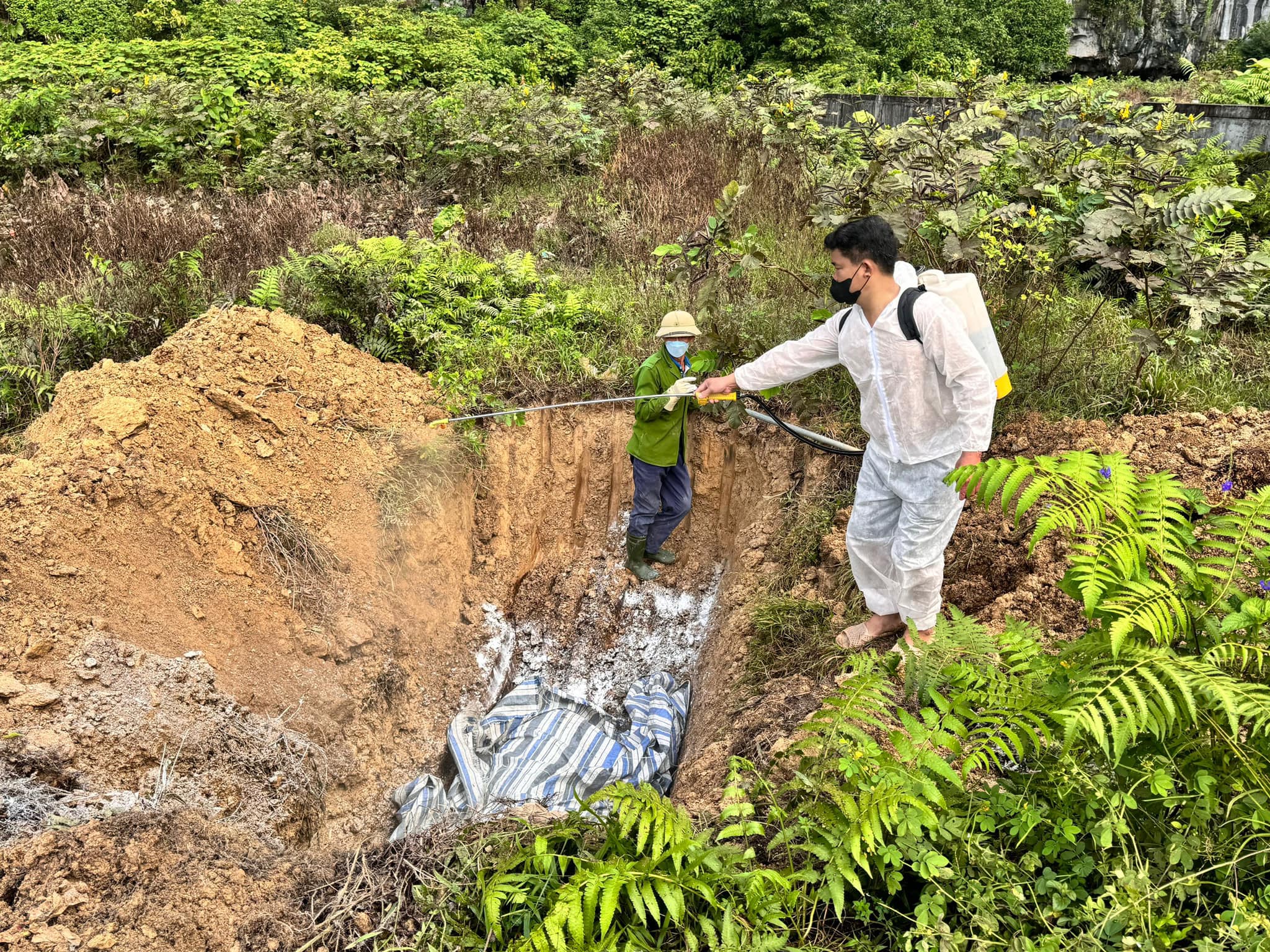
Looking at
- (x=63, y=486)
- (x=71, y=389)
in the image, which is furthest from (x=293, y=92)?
(x=63, y=486)

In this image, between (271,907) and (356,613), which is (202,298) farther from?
(271,907)

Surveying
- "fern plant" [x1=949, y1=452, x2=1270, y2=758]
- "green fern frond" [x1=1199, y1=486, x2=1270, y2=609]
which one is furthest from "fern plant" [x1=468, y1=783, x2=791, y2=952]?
"green fern frond" [x1=1199, y1=486, x2=1270, y2=609]

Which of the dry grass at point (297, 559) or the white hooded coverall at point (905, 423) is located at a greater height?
the white hooded coverall at point (905, 423)

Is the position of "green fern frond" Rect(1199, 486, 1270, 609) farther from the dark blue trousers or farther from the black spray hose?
the dark blue trousers

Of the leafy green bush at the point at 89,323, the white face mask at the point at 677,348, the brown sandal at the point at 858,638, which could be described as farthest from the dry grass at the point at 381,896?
the leafy green bush at the point at 89,323

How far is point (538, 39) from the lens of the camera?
14117mm

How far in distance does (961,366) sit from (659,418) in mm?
2118

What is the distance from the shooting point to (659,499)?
520 cm

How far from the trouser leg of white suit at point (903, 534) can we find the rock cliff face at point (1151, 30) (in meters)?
17.7

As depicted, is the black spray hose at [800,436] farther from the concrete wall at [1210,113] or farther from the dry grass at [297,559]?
the concrete wall at [1210,113]

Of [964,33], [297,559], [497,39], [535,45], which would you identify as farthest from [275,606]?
[964,33]

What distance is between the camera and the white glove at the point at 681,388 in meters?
4.56

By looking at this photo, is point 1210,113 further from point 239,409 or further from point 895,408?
point 239,409

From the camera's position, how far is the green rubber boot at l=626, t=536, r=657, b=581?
5418 mm
